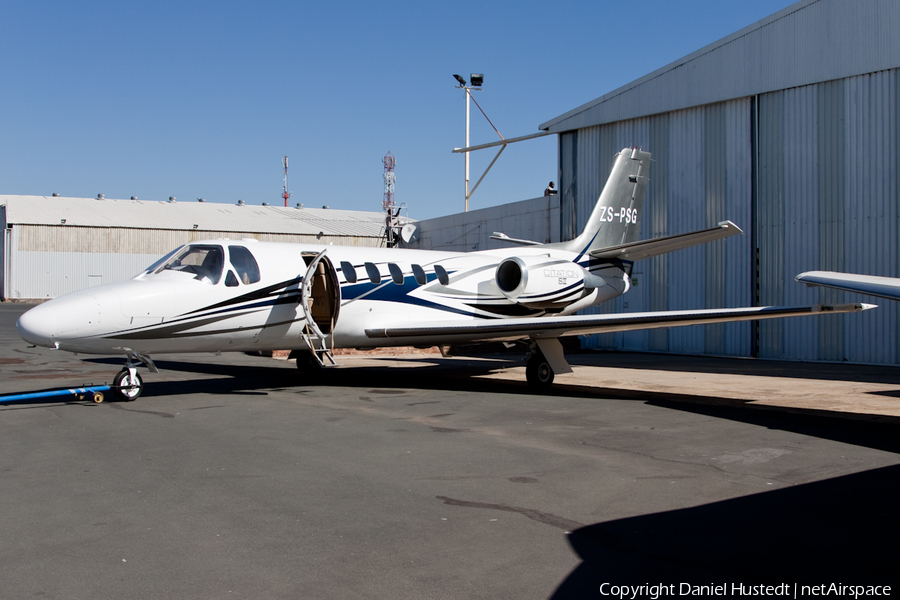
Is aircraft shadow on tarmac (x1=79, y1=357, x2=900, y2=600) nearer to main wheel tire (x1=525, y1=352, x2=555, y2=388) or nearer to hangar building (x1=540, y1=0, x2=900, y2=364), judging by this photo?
main wheel tire (x1=525, y1=352, x2=555, y2=388)

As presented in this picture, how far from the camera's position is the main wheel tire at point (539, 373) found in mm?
13375

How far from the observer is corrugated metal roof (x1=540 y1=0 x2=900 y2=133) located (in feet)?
57.3

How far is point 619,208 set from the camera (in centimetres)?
1730

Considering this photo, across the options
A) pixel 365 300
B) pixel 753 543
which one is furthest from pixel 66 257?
pixel 753 543

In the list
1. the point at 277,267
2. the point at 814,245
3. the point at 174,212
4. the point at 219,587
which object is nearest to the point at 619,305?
the point at 814,245

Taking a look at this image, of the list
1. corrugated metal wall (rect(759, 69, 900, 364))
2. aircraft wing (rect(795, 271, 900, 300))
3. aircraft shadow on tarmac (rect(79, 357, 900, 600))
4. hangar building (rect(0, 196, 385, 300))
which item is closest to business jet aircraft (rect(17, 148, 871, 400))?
aircraft wing (rect(795, 271, 900, 300))

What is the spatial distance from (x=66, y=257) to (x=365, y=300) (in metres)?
45.6

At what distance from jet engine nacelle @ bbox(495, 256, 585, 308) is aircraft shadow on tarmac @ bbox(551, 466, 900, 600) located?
9679mm

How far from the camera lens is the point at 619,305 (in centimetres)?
2397

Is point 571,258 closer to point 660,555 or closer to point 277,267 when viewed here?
point 277,267

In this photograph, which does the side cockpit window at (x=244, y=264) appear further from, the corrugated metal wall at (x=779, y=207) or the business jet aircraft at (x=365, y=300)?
the corrugated metal wall at (x=779, y=207)

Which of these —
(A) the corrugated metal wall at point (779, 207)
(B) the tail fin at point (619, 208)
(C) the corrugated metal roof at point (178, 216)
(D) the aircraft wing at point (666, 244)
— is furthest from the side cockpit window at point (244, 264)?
(C) the corrugated metal roof at point (178, 216)

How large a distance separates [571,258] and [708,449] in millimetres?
9225

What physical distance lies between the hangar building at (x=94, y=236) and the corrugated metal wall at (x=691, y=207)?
115ft
